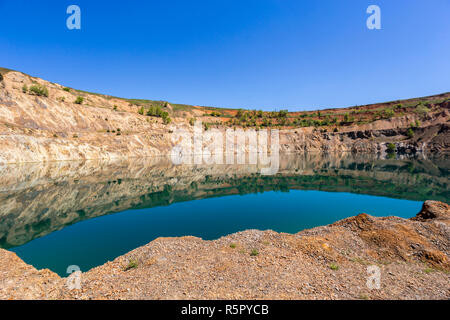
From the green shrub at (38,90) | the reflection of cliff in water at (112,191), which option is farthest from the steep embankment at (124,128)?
the reflection of cliff in water at (112,191)

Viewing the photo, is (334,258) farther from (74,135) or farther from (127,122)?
(127,122)

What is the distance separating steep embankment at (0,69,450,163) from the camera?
1781 inches

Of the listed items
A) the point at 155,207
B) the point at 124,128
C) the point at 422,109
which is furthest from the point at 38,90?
the point at 422,109

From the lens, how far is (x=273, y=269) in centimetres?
752

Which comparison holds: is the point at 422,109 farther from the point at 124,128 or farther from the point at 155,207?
the point at 124,128

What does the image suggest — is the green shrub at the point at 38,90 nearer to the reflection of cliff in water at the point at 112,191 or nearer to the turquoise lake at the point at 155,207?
the reflection of cliff in water at the point at 112,191

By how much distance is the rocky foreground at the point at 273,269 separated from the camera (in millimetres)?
6125

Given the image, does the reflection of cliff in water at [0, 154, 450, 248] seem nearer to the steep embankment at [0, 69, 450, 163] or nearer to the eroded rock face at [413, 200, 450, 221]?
the eroded rock face at [413, 200, 450, 221]

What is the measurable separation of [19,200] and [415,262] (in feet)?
90.5

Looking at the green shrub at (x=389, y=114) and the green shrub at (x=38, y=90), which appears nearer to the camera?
the green shrub at (x=38, y=90)

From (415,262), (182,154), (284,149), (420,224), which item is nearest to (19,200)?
(415,262)

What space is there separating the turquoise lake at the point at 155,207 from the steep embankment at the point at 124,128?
63.6ft

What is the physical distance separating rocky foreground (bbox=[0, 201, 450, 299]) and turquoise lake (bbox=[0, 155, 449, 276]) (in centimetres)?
244

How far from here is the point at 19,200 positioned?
18703 millimetres
